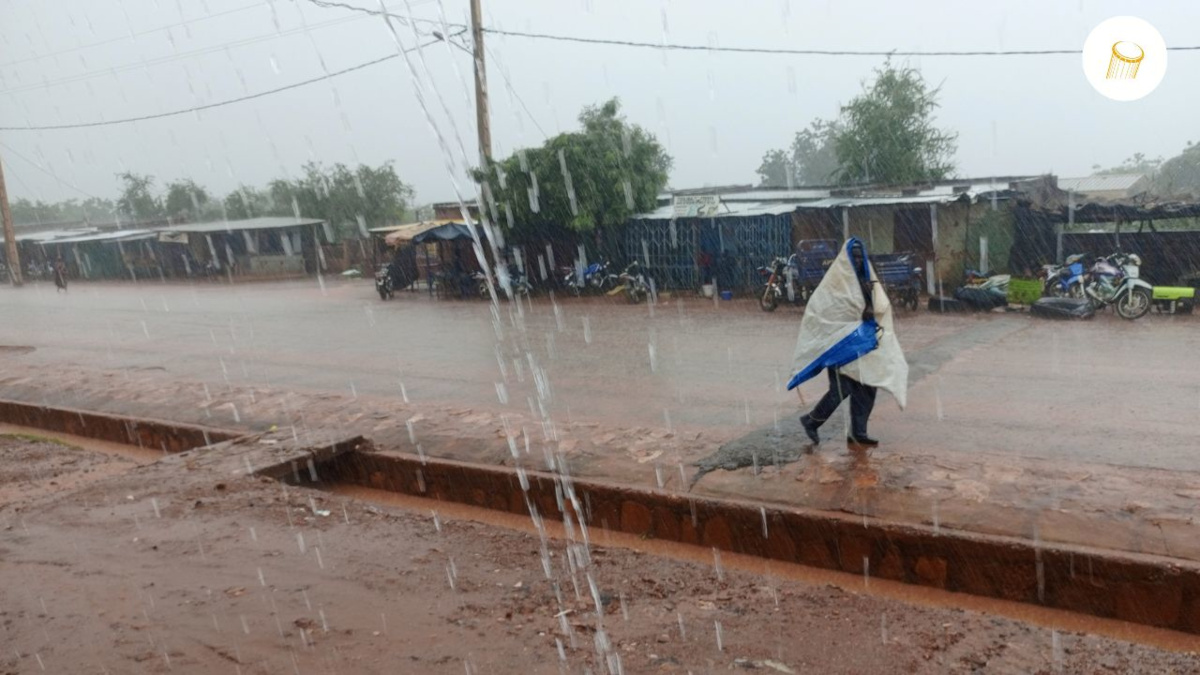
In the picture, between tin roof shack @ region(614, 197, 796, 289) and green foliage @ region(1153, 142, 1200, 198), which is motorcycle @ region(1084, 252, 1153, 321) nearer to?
tin roof shack @ region(614, 197, 796, 289)

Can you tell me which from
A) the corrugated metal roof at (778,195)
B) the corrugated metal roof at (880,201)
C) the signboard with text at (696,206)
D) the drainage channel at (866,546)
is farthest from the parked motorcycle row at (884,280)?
the drainage channel at (866,546)

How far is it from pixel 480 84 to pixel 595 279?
5.68 m

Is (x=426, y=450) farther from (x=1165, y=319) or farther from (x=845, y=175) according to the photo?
(x=845, y=175)

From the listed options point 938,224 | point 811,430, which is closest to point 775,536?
point 811,430

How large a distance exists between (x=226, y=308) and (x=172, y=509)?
19280 mm

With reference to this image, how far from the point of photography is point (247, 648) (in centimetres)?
412

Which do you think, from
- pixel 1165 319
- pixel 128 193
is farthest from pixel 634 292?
pixel 128 193

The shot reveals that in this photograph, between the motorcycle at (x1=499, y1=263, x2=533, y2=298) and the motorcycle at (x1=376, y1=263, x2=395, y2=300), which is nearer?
the motorcycle at (x1=499, y1=263, x2=533, y2=298)

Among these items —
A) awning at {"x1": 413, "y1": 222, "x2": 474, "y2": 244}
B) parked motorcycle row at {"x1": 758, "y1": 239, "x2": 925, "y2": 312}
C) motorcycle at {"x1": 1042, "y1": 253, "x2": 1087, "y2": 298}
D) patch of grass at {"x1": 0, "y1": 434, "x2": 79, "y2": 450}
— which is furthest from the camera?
awning at {"x1": 413, "y1": 222, "x2": 474, "y2": 244}

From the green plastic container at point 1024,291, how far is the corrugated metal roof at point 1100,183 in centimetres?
905

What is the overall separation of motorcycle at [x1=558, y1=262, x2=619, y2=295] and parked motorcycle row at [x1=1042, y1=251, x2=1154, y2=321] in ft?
33.1

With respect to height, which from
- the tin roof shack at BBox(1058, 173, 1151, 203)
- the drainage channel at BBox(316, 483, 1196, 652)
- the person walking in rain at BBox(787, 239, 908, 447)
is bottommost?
the drainage channel at BBox(316, 483, 1196, 652)

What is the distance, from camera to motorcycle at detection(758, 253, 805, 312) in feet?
57.9

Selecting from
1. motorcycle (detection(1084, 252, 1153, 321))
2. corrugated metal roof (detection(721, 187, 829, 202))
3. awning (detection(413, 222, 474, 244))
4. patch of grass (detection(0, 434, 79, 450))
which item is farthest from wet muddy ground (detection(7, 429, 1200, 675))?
corrugated metal roof (detection(721, 187, 829, 202))
